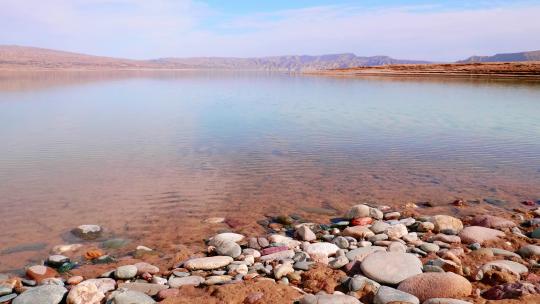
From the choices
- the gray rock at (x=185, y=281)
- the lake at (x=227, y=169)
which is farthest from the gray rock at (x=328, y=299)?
the lake at (x=227, y=169)

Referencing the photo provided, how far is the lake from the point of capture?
8438mm

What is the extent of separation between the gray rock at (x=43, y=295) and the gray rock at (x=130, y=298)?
2.34 feet

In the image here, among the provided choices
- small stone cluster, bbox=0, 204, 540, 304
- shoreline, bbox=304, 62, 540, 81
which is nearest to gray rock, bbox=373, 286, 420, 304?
small stone cluster, bbox=0, 204, 540, 304

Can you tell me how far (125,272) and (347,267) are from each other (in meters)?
3.05

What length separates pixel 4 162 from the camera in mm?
12328

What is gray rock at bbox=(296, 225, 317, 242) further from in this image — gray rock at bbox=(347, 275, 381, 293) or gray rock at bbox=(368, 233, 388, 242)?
gray rock at bbox=(347, 275, 381, 293)

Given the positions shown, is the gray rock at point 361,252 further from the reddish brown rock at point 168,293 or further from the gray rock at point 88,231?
the gray rock at point 88,231

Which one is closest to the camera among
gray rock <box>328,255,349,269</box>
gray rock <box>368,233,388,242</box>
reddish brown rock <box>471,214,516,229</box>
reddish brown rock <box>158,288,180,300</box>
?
reddish brown rock <box>158,288,180,300</box>

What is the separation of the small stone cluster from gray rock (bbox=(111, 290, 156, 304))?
0.01m

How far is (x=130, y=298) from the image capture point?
4945mm

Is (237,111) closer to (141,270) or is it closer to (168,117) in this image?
(168,117)

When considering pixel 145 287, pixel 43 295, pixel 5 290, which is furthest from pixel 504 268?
pixel 5 290

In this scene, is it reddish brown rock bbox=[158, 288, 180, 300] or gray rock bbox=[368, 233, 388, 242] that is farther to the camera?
gray rock bbox=[368, 233, 388, 242]

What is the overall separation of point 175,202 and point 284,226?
8.42 ft
